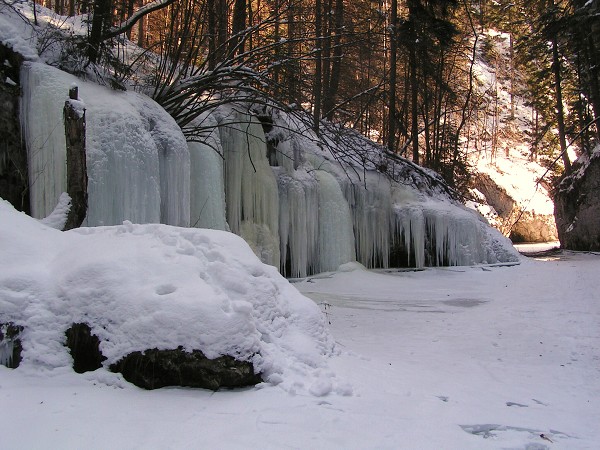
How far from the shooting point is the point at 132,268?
10.7 ft

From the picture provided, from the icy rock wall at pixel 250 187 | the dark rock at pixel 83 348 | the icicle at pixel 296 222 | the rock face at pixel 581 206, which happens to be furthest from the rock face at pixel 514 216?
the dark rock at pixel 83 348

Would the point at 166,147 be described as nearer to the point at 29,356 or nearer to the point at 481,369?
the point at 29,356

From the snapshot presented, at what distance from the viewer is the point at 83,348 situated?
3.01 meters

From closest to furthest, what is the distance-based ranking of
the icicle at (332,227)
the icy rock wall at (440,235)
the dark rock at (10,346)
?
1. the dark rock at (10,346)
2. the icicle at (332,227)
3. the icy rock wall at (440,235)

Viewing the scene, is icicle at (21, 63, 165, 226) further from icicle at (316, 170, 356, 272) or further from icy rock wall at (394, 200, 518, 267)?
icy rock wall at (394, 200, 518, 267)

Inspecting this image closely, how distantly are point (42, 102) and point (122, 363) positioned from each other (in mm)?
4095

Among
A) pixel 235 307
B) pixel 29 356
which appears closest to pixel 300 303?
pixel 235 307

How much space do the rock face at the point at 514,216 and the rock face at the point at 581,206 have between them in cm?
732

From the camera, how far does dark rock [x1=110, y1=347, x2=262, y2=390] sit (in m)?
2.90

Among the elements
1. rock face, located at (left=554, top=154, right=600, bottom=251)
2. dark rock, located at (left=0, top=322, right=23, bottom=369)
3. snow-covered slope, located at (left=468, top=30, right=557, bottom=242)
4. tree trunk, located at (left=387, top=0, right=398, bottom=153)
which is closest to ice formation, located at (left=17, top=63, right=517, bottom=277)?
tree trunk, located at (left=387, top=0, right=398, bottom=153)

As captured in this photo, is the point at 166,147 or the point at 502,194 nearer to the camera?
the point at 166,147

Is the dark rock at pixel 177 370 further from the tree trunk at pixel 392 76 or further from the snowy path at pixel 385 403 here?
the tree trunk at pixel 392 76

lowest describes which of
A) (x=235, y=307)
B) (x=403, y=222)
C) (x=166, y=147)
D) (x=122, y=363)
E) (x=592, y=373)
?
(x=592, y=373)

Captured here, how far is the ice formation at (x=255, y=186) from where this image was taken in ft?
18.7
